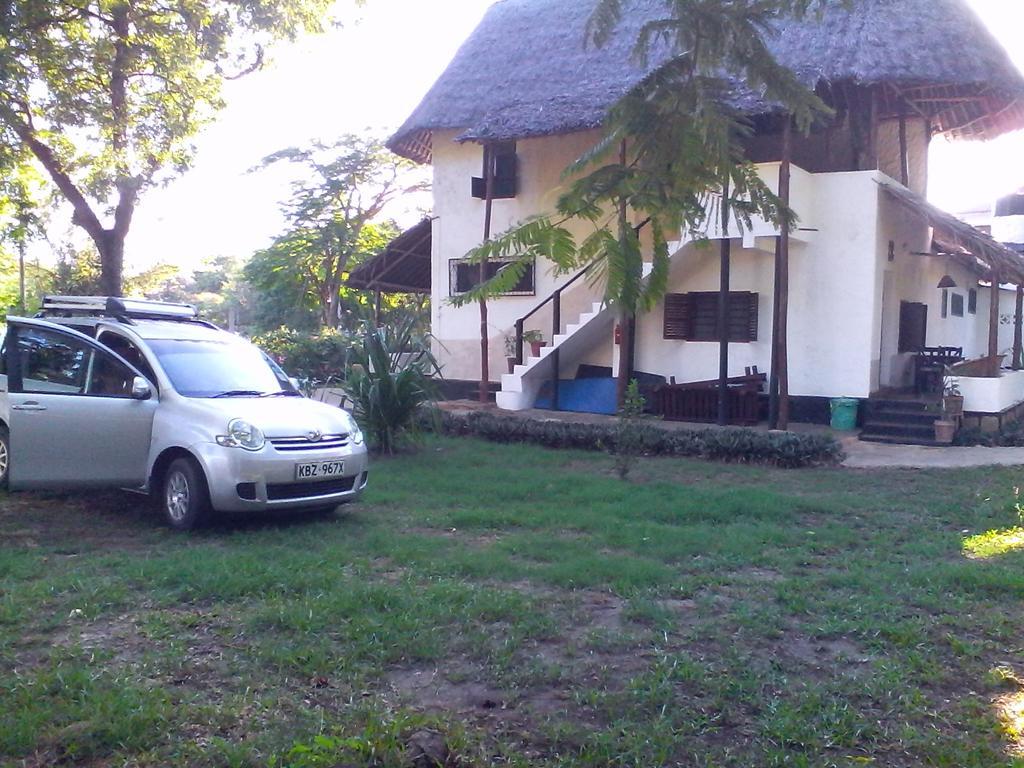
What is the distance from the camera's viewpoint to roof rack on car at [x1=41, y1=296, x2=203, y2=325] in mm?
8812

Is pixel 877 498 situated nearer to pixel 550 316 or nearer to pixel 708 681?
pixel 708 681

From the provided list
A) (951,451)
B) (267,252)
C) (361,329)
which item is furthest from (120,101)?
(267,252)

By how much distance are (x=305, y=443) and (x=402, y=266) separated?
1429 centimetres

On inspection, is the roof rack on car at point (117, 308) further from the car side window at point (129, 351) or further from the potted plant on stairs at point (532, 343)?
the potted plant on stairs at point (532, 343)

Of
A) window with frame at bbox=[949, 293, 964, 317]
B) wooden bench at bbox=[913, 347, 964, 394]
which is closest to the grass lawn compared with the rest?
wooden bench at bbox=[913, 347, 964, 394]

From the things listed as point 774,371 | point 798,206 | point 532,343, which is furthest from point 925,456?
point 532,343

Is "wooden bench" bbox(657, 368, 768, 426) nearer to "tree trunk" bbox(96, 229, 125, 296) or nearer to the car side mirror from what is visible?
"tree trunk" bbox(96, 229, 125, 296)

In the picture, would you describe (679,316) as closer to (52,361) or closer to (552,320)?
(552,320)

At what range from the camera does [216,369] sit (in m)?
8.45

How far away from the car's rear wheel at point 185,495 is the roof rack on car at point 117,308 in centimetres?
178

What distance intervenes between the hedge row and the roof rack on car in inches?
151

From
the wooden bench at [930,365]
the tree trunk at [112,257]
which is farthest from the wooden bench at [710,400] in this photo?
the tree trunk at [112,257]

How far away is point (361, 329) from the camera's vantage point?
12344mm

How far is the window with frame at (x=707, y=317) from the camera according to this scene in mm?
16406
